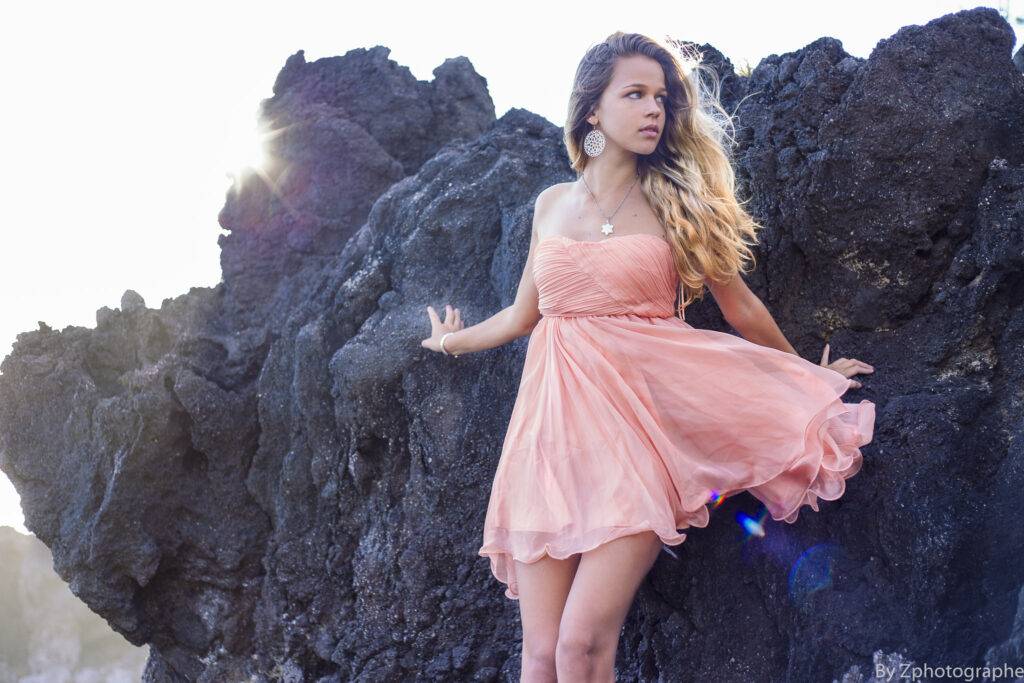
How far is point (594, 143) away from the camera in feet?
13.2

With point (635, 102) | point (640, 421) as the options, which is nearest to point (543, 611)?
point (640, 421)

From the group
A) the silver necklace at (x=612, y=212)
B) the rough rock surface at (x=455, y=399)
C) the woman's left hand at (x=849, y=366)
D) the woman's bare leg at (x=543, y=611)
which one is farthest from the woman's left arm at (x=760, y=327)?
the woman's bare leg at (x=543, y=611)

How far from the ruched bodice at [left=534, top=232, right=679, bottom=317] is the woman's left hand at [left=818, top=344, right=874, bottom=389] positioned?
2.09ft

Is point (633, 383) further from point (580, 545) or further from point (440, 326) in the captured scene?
point (440, 326)

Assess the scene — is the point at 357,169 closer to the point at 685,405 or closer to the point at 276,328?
the point at 276,328

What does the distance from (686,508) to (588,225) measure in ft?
3.67

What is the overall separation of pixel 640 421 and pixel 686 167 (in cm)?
104

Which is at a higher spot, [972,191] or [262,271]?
[262,271]

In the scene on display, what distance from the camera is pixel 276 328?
16.8ft

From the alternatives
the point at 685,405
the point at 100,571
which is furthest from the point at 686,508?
the point at 100,571

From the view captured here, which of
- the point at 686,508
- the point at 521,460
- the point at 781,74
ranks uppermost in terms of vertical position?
the point at 781,74

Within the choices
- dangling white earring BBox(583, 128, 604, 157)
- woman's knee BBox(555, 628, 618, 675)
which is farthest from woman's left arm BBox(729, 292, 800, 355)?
woman's knee BBox(555, 628, 618, 675)

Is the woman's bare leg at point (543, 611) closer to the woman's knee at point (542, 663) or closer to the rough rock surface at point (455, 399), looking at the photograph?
the woman's knee at point (542, 663)

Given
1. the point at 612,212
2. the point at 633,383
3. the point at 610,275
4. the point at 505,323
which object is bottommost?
the point at 633,383
